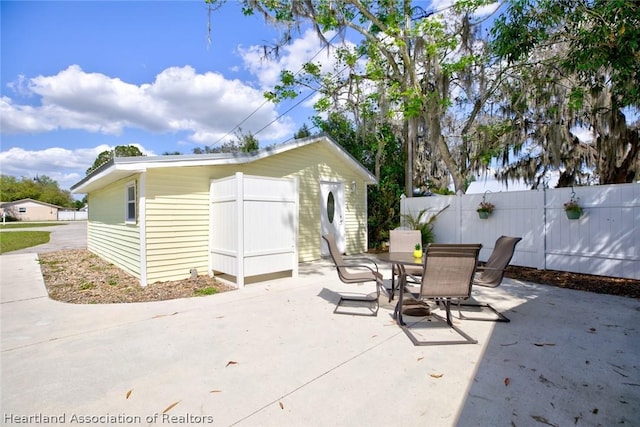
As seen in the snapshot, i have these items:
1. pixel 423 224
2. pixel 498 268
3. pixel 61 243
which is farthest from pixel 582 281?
pixel 61 243

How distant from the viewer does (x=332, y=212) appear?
9.28 metres

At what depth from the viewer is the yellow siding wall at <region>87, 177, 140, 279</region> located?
633cm

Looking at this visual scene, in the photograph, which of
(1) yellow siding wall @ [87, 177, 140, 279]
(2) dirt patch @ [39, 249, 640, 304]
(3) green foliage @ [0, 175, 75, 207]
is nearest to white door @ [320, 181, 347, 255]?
(2) dirt patch @ [39, 249, 640, 304]

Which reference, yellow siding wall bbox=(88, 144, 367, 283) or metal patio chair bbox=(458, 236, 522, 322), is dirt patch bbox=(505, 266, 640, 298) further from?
yellow siding wall bbox=(88, 144, 367, 283)

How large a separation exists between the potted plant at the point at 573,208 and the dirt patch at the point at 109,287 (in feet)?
22.7

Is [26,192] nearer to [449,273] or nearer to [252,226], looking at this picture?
[252,226]

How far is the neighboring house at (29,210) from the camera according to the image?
4469cm

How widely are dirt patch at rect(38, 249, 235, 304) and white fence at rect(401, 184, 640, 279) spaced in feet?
21.6

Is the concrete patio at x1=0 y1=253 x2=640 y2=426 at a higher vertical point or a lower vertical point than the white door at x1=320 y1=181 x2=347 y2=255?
lower

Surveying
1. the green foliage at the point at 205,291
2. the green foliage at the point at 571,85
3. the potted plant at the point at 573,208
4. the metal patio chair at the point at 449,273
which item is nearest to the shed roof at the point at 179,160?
the green foliage at the point at 205,291

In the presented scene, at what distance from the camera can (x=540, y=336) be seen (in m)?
3.30

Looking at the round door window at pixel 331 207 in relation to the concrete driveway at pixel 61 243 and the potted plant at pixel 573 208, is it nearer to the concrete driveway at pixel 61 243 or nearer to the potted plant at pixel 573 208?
the potted plant at pixel 573 208

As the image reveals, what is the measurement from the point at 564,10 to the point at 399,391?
664cm

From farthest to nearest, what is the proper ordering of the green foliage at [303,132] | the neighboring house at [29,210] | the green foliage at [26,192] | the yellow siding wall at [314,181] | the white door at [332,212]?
the green foliage at [26,192] → the neighboring house at [29,210] → the green foliage at [303,132] → the white door at [332,212] → the yellow siding wall at [314,181]
